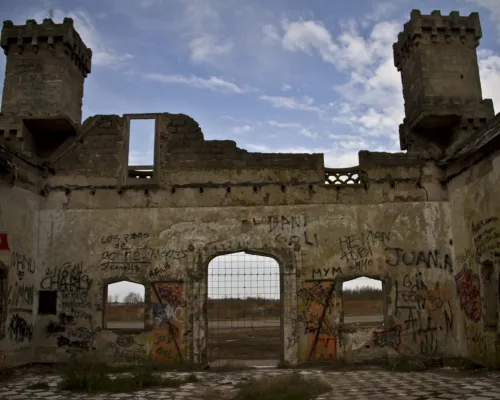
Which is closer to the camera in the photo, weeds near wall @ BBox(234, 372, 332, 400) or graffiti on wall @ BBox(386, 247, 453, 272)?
weeds near wall @ BBox(234, 372, 332, 400)

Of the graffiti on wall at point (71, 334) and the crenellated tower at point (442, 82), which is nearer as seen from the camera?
the graffiti on wall at point (71, 334)

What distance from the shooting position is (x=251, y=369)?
438 inches

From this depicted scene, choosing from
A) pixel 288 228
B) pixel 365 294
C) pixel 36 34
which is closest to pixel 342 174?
pixel 288 228

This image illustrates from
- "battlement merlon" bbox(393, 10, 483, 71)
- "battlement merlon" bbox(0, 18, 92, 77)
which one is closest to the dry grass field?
"battlement merlon" bbox(0, 18, 92, 77)

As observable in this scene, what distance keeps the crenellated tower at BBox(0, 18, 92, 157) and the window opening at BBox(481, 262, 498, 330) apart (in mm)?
11052

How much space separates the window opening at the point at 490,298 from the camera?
33.2 ft

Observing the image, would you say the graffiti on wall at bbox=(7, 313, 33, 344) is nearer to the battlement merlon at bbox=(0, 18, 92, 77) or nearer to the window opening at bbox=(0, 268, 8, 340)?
the window opening at bbox=(0, 268, 8, 340)

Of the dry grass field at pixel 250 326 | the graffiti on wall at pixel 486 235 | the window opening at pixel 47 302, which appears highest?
the graffiti on wall at pixel 486 235

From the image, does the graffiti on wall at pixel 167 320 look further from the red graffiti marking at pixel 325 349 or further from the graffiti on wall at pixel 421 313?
the graffiti on wall at pixel 421 313

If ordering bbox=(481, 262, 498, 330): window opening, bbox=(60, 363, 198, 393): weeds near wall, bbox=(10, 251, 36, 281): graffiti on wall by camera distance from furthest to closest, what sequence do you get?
bbox=(10, 251, 36, 281): graffiti on wall → bbox=(481, 262, 498, 330): window opening → bbox=(60, 363, 198, 393): weeds near wall

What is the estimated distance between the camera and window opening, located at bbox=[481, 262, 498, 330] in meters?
10.1

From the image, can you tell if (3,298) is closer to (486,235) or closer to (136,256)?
(136,256)

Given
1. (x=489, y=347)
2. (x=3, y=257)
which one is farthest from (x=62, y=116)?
(x=489, y=347)

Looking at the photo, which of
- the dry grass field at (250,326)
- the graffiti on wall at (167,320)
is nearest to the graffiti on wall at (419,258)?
the dry grass field at (250,326)
